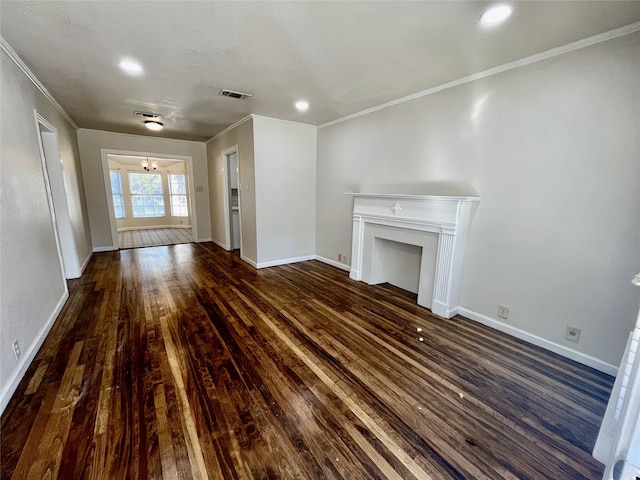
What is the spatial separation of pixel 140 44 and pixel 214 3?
94 centimetres

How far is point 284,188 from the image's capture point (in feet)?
15.3

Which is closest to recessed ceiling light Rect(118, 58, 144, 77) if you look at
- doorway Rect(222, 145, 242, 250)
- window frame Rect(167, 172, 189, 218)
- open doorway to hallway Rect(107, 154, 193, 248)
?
doorway Rect(222, 145, 242, 250)

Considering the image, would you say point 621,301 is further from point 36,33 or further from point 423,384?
point 36,33

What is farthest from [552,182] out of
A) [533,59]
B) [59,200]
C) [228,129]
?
[59,200]

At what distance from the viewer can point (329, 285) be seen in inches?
150

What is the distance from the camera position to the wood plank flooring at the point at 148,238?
21.6ft

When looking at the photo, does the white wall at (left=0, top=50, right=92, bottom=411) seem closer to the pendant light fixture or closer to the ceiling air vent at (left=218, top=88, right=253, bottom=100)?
the ceiling air vent at (left=218, top=88, right=253, bottom=100)

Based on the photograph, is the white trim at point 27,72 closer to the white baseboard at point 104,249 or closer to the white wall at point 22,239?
the white wall at point 22,239

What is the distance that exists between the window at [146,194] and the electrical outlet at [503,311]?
1031cm

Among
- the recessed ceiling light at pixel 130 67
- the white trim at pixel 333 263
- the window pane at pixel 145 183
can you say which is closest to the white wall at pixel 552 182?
the white trim at pixel 333 263

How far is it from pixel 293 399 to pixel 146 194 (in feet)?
32.1

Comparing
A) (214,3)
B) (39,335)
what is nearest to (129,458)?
(39,335)

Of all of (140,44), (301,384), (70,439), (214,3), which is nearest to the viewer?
(70,439)

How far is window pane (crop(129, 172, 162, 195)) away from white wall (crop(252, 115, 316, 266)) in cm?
685
